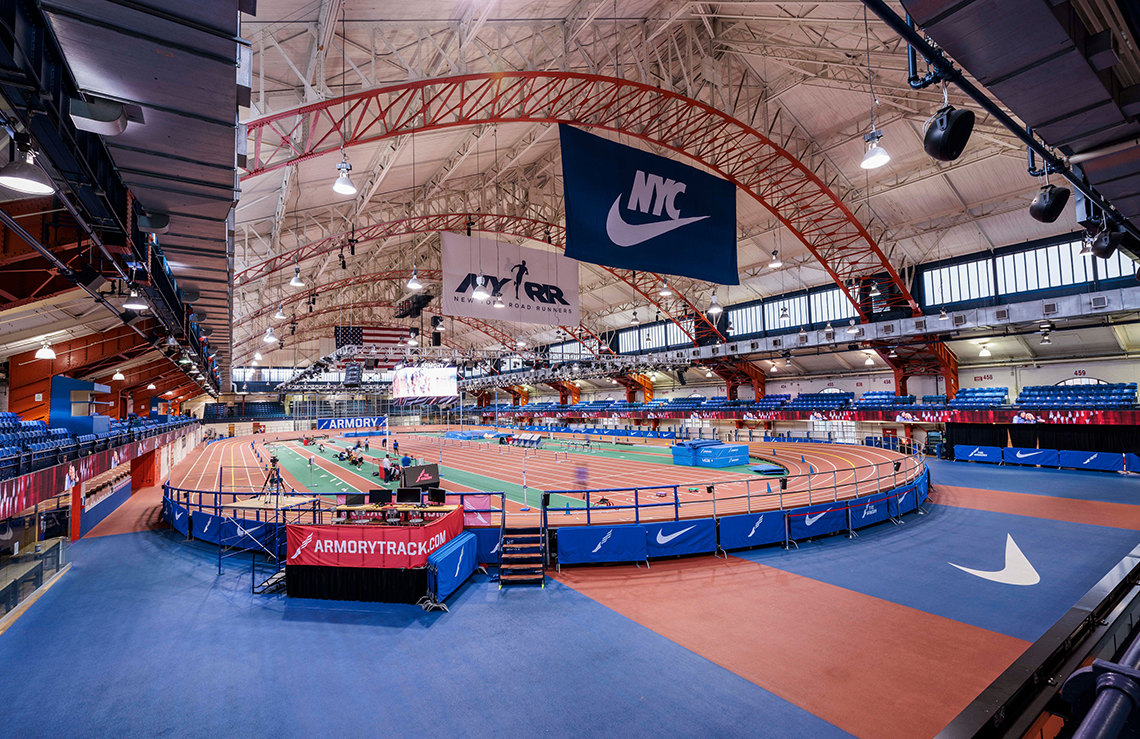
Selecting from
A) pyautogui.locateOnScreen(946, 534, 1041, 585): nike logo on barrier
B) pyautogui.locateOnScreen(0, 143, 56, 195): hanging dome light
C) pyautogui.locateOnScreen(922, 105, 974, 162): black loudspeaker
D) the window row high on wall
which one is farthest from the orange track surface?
the window row high on wall

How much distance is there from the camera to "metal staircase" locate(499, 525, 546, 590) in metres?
9.76

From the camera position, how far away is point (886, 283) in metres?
27.2

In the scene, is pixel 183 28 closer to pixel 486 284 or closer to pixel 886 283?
pixel 486 284

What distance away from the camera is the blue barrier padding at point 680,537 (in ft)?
35.8

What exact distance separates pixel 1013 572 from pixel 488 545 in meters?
10.1

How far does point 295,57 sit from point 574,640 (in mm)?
12635

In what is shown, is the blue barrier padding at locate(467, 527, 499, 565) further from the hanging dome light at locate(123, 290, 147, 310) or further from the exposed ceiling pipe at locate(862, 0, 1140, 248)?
the exposed ceiling pipe at locate(862, 0, 1140, 248)

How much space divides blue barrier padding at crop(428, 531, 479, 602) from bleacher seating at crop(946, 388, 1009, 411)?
2679cm

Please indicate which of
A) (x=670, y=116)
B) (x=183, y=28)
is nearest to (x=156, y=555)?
(x=183, y=28)

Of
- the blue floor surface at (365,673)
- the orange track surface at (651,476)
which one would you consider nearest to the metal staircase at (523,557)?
the blue floor surface at (365,673)

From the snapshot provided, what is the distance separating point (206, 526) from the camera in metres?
13.8

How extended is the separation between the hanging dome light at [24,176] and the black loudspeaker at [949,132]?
28.0ft

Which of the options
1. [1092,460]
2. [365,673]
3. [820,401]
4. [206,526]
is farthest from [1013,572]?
[820,401]

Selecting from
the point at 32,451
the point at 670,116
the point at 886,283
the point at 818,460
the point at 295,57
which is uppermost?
the point at 670,116
